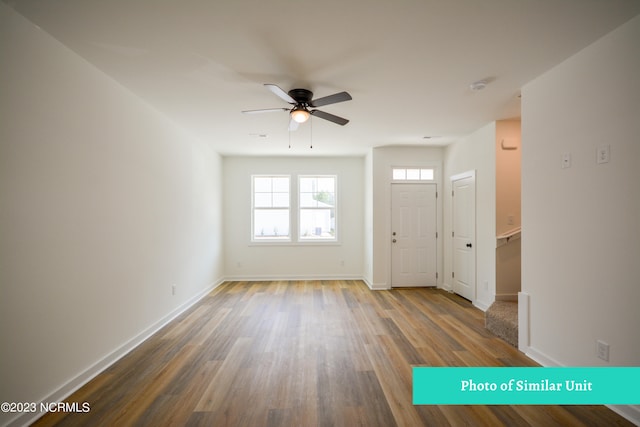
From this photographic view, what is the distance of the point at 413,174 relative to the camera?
566cm

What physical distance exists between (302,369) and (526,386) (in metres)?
1.81

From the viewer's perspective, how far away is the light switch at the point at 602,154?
209 cm

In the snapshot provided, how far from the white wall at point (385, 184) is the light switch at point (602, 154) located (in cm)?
346

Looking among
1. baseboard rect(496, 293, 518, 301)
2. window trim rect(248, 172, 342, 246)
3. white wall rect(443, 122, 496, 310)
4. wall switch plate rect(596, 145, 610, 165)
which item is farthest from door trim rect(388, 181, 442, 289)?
wall switch plate rect(596, 145, 610, 165)

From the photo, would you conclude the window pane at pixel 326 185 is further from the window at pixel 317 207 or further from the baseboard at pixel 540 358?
the baseboard at pixel 540 358

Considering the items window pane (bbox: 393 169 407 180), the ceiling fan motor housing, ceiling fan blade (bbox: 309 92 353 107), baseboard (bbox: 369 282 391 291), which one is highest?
the ceiling fan motor housing

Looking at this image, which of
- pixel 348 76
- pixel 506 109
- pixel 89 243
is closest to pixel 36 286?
pixel 89 243

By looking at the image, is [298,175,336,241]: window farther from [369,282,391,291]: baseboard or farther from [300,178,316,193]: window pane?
[369,282,391,291]: baseboard

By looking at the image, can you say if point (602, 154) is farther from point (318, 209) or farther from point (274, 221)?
point (274, 221)

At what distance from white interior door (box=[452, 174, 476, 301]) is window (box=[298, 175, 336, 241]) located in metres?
2.45

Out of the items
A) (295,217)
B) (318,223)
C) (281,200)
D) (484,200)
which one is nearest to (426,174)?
(484,200)

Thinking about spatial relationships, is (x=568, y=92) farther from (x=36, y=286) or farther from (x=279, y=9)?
(x=36, y=286)

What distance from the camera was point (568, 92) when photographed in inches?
94.7

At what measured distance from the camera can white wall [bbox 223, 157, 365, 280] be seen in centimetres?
634
